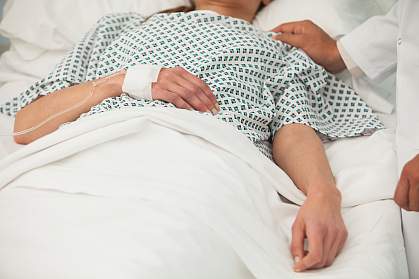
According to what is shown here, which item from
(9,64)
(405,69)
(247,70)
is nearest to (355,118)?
(405,69)

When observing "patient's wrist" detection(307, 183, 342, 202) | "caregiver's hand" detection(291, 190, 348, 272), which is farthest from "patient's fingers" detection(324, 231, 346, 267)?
"patient's wrist" detection(307, 183, 342, 202)

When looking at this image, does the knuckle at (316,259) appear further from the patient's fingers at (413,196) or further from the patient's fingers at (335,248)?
the patient's fingers at (413,196)

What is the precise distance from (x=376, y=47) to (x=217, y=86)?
1.63 ft

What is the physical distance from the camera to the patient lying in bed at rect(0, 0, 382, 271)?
145 cm

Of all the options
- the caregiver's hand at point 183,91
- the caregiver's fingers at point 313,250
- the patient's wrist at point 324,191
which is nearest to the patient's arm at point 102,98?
the caregiver's hand at point 183,91

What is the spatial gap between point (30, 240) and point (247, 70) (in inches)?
29.8

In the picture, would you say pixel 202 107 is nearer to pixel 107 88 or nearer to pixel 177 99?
pixel 177 99

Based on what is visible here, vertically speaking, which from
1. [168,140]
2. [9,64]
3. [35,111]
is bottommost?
[9,64]

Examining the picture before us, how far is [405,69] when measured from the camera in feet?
4.84

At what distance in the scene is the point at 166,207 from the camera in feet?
3.58

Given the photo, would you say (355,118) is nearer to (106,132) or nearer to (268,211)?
(268,211)

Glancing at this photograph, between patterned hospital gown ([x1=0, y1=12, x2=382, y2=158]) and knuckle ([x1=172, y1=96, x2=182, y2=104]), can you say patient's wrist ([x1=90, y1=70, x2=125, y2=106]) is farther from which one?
knuckle ([x1=172, y1=96, x2=182, y2=104])

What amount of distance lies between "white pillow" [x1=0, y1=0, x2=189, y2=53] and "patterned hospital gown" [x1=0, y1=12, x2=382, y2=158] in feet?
0.93

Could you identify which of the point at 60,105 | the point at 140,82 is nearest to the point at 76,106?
the point at 60,105
